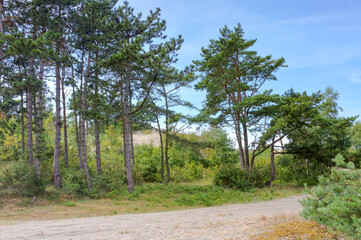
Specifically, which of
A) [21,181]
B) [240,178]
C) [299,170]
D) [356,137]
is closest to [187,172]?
[240,178]

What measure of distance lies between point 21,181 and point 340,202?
11.8 metres

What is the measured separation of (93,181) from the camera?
12.8 metres

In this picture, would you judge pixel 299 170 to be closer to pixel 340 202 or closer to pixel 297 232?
pixel 297 232

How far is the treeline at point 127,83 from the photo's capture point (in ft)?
39.9

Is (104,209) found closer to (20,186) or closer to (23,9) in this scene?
(20,186)

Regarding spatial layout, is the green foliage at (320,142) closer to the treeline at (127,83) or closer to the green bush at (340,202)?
the treeline at (127,83)

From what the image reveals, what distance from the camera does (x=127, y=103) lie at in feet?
44.2

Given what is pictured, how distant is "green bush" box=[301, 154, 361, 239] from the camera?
132 inches

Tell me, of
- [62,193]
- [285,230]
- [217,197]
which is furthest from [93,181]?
[285,230]

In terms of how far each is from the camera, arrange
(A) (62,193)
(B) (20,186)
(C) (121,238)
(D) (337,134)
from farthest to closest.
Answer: (D) (337,134)
(A) (62,193)
(B) (20,186)
(C) (121,238)

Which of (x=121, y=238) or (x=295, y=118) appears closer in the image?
(x=121, y=238)

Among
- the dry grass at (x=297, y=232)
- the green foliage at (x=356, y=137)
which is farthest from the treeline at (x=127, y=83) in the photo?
the green foliage at (x=356, y=137)

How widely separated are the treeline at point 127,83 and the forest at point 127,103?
65mm

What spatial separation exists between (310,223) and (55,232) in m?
5.39
